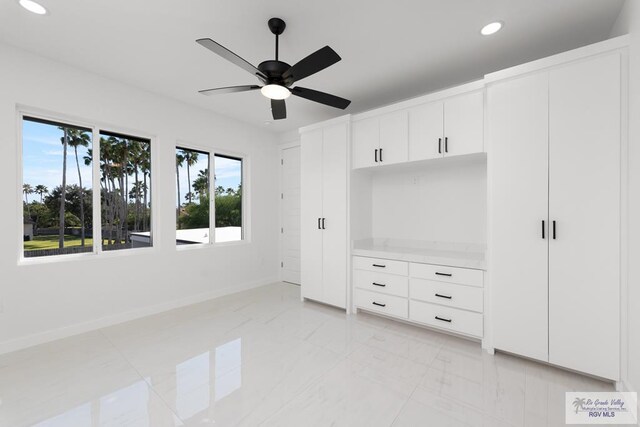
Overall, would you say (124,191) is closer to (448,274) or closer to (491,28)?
(448,274)

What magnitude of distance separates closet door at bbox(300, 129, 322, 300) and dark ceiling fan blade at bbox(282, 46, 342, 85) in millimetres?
1735

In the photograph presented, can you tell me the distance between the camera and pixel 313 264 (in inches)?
155

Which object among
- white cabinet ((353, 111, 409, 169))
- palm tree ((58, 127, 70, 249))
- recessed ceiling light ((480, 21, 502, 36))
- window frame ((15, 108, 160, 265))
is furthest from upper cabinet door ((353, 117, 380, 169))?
palm tree ((58, 127, 70, 249))

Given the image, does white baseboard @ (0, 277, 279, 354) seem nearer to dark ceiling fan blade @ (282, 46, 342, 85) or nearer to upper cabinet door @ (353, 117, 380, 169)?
upper cabinet door @ (353, 117, 380, 169)

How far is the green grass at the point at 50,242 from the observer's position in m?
2.83

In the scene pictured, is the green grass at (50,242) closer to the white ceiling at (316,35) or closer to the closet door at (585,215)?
the white ceiling at (316,35)

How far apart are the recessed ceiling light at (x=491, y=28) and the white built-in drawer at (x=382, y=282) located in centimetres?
240

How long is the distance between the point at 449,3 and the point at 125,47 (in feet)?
9.18

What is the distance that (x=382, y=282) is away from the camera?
3.31 m

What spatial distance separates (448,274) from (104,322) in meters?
3.77

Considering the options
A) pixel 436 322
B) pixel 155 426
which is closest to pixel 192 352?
pixel 155 426

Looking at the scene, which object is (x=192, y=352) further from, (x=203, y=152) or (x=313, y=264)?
(x=203, y=152)

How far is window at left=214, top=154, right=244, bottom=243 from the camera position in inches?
176

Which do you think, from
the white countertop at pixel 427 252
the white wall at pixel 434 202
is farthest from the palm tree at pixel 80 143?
the white wall at pixel 434 202
